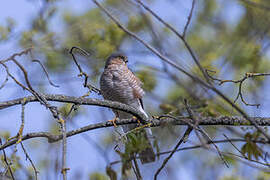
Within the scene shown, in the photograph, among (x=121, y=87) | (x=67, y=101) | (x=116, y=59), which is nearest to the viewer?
(x=67, y=101)

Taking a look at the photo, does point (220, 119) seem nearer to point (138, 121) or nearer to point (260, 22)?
point (138, 121)

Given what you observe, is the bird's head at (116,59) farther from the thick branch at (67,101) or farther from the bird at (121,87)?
the thick branch at (67,101)

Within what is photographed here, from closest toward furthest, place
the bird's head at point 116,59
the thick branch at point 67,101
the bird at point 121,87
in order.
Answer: the thick branch at point 67,101 → the bird at point 121,87 → the bird's head at point 116,59

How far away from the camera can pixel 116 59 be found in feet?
21.0

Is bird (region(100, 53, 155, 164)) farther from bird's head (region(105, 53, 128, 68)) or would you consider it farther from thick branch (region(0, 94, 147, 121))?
thick branch (region(0, 94, 147, 121))

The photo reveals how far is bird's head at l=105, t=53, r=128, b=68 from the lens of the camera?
20.5 feet

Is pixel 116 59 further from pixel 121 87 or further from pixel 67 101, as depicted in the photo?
pixel 67 101

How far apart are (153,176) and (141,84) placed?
3.31m

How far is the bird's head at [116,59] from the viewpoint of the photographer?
20.5ft

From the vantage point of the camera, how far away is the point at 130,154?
9.16 ft

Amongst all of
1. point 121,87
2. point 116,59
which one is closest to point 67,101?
point 121,87

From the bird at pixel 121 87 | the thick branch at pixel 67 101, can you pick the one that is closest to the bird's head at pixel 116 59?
the bird at pixel 121 87

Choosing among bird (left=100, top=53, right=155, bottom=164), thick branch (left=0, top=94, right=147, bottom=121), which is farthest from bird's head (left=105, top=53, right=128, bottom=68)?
thick branch (left=0, top=94, right=147, bottom=121)

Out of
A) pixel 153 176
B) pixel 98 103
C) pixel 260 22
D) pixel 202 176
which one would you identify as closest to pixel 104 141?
pixel 202 176
